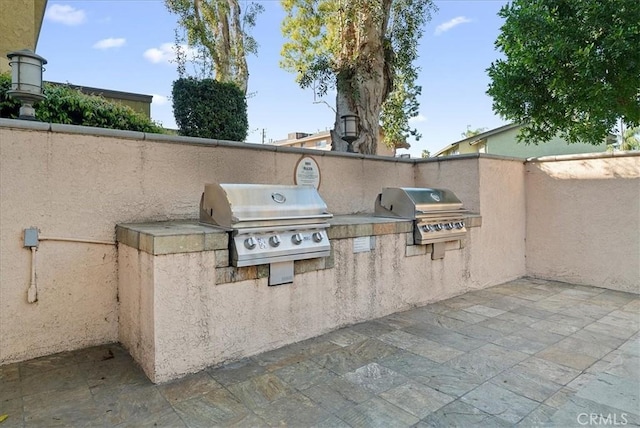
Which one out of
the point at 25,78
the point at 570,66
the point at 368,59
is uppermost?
the point at 368,59

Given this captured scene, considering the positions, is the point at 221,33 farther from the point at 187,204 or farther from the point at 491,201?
the point at 491,201

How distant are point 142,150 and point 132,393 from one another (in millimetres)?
2281

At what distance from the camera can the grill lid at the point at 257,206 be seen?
3.12 meters

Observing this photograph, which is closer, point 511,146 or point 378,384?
point 378,384

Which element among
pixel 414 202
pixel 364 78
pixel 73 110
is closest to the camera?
pixel 414 202

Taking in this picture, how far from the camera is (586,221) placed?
5824 mm

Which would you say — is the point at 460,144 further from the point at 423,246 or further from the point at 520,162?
the point at 423,246

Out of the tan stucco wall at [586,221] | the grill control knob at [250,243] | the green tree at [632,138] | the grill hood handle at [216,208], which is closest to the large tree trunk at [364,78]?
the tan stucco wall at [586,221]

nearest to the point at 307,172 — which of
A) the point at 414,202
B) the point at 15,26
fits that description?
the point at 414,202

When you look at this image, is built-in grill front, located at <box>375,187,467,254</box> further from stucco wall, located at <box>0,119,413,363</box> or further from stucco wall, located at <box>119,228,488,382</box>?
stucco wall, located at <box>0,119,413,363</box>

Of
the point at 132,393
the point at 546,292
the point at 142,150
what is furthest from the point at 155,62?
the point at 546,292

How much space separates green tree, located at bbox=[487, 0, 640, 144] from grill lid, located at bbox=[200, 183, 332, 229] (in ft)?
17.5

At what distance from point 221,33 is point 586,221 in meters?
11.0

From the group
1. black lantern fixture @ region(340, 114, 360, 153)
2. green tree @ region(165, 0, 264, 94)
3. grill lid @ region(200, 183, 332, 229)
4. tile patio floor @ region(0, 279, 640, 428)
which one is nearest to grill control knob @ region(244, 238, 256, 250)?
grill lid @ region(200, 183, 332, 229)
